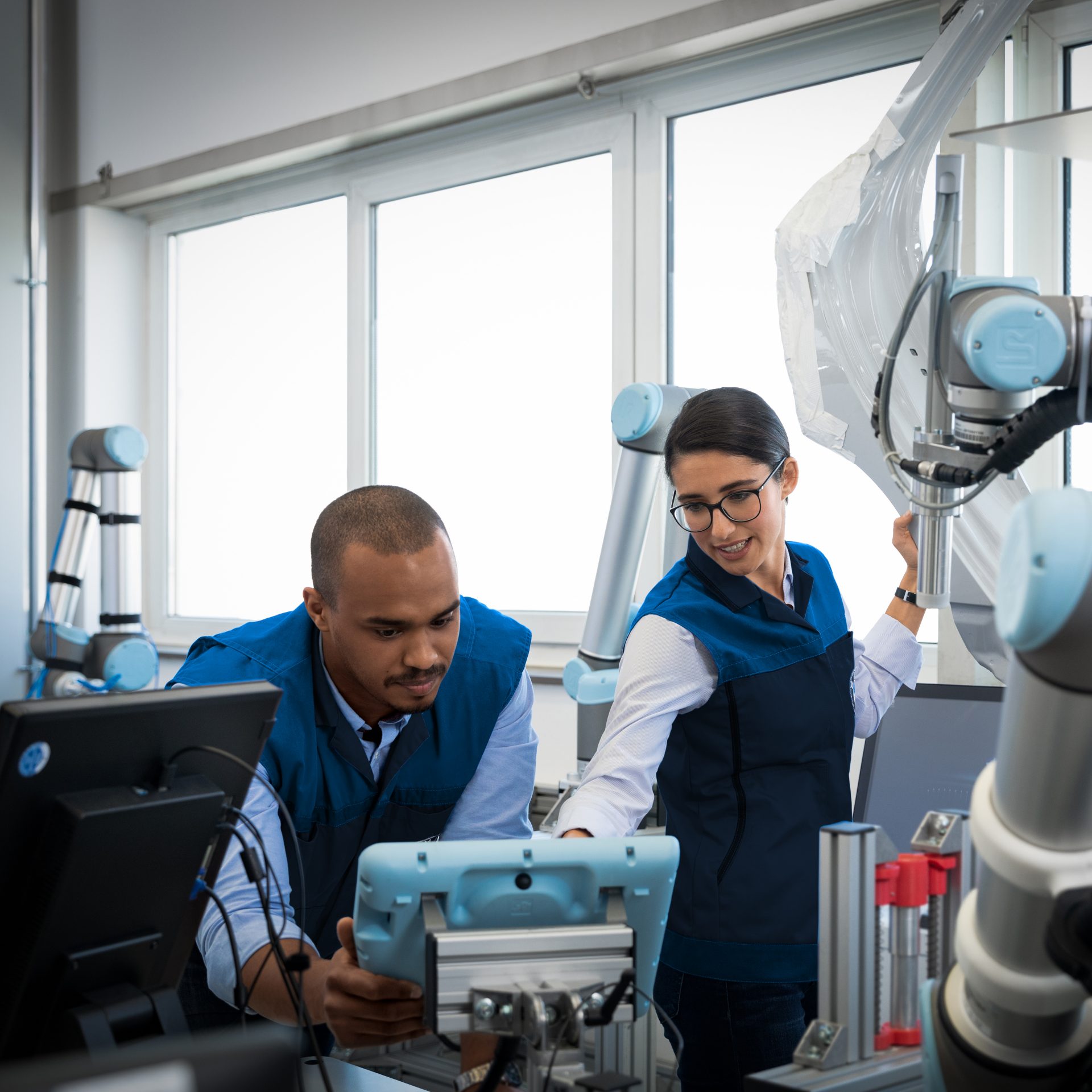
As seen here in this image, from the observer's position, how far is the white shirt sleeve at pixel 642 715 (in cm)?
137

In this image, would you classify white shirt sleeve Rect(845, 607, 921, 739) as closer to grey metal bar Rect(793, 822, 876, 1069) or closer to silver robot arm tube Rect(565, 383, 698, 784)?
silver robot arm tube Rect(565, 383, 698, 784)

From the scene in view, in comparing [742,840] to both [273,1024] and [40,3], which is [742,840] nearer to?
[273,1024]

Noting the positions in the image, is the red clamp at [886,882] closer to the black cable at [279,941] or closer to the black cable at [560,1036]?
the black cable at [560,1036]

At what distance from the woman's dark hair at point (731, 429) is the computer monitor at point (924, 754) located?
1.74 feet

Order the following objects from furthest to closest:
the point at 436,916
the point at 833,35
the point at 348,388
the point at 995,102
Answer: the point at 348,388 < the point at 833,35 < the point at 995,102 < the point at 436,916

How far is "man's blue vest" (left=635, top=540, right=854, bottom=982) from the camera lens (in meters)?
1.43

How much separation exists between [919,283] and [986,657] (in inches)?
33.0

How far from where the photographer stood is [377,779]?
1.52 m

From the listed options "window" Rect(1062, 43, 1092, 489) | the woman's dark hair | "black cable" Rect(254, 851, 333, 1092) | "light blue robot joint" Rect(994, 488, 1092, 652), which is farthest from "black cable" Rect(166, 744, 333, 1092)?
"window" Rect(1062, 43, 1092, 489)

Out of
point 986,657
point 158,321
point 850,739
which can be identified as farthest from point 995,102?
point 158,321

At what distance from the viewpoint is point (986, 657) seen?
5.79 ft

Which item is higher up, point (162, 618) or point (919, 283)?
point (919, 283)

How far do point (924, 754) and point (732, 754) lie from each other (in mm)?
530

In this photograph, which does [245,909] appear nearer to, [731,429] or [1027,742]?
[731,429]
